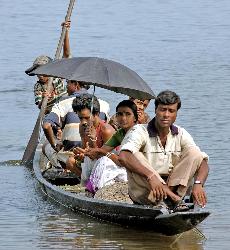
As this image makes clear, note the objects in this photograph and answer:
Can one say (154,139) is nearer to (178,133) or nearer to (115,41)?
(178,133)

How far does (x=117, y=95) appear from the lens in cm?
1803

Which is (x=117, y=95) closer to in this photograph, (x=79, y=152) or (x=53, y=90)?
(x=53, y=90)

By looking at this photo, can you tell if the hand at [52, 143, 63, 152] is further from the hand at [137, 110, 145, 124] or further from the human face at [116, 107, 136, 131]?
the human face at [116, 107, 136, 131]

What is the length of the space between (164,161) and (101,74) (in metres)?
1.30

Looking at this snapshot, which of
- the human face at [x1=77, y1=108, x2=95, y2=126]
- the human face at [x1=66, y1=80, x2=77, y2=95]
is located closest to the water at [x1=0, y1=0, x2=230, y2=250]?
the human face at [x1=77, y1=108, x2=95, y2=126]

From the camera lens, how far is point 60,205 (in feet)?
33.9

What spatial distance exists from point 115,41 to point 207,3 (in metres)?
7.57

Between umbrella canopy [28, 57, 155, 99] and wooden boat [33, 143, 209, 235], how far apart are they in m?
1.02

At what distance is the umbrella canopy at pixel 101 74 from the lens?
372 inches

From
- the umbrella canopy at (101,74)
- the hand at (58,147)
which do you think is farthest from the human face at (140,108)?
the hand at (58,147)

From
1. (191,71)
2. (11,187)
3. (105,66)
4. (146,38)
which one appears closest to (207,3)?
(146,38)

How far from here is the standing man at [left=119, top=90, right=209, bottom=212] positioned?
8.36m

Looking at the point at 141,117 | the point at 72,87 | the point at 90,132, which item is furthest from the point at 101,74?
the point at 72,87

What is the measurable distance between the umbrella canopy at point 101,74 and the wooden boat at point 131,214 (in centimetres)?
102
